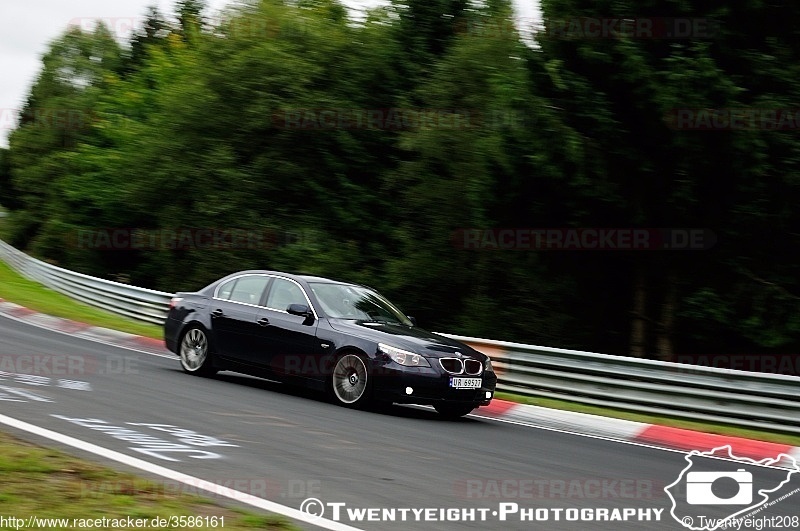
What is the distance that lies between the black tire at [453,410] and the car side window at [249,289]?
2.94 m

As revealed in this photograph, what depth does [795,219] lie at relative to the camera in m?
16.2

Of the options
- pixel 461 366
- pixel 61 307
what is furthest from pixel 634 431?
pixel 61 307

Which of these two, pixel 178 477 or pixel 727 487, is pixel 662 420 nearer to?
pixel 727 487

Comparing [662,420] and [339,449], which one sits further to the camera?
[662,420]

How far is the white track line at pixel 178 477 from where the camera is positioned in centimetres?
617

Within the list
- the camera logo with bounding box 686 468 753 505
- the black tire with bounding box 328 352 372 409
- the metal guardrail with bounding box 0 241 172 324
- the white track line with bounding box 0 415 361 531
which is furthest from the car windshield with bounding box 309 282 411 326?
the metal guardrail with bounding box 0 241 172 324

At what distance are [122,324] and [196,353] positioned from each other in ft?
27.0

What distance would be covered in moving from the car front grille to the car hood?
3.4 inches

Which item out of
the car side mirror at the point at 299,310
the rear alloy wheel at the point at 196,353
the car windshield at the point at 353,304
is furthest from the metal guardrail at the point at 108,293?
the car side mirror at the point at 299,310

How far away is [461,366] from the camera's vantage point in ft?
38.7

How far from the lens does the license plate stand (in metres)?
Result: 11.6

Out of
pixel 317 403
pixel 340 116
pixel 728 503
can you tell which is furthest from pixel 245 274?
pixel 340 116

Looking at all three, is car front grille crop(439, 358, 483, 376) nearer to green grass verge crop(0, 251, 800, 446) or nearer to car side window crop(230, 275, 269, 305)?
green grass verge crop(0, 251, 800, 446)

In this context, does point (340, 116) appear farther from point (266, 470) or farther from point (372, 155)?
point (266, 470)
